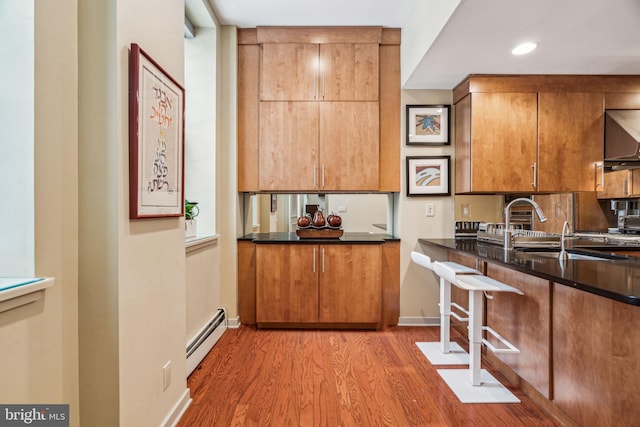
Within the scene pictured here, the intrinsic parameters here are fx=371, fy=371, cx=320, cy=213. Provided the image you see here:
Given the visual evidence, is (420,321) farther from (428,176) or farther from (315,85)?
(315,85)

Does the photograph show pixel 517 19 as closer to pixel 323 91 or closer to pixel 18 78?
pixel 323 91

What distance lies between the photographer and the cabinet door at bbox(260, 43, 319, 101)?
11.0ft

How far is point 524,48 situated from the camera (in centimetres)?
249

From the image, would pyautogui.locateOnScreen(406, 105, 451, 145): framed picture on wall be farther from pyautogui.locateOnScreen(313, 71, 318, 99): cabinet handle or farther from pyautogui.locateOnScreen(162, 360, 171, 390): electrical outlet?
pyautogui.locateOnScreen(162, 360, 171, 390): electrical outlet

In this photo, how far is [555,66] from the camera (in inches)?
112

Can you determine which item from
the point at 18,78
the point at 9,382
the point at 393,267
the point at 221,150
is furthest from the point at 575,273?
the point at 221,150

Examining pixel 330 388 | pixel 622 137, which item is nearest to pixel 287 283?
pixel 330 388

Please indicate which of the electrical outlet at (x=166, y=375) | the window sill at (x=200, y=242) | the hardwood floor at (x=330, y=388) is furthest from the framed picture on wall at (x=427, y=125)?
the electrical outlet at (x=166, y=375)

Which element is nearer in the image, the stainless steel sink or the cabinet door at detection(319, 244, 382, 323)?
the stainless steel sink

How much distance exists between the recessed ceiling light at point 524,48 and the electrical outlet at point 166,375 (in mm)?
2836

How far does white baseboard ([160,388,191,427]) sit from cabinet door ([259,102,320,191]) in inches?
73.8

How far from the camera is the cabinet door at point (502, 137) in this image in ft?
9.96

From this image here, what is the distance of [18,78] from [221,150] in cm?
224

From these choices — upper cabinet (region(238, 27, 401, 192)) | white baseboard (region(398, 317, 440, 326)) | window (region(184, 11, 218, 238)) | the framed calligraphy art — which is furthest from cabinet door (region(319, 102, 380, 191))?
the framed calligraphy art
